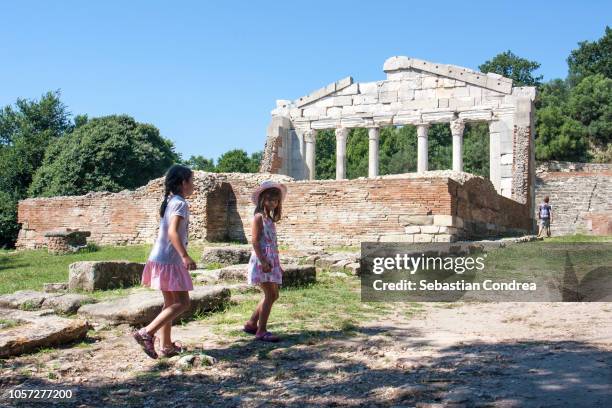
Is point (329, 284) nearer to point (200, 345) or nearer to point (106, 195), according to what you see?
point (200, 345)

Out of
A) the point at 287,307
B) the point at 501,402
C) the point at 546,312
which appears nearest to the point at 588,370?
the point at 501,402

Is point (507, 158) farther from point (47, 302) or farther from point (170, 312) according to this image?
point (170, 312)

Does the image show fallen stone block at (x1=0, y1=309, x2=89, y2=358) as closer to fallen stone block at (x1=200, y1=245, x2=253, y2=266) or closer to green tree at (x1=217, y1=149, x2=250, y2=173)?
fallen stone block at (x1=200, y1=245, x2=253, y2=266)

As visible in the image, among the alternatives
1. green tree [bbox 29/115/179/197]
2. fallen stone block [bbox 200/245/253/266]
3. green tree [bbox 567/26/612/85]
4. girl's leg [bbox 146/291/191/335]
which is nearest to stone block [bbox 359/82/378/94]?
green tree [bbox 29/115/179/197]

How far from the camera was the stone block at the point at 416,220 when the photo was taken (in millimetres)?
14344

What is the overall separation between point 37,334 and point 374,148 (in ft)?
81.5

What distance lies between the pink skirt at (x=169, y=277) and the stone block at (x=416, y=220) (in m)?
9.87

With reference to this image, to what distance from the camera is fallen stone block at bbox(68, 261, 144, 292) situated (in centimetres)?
899

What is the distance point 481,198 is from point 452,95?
38.7 ft

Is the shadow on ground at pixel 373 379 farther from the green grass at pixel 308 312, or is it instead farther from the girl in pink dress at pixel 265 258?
the green grass at pixel 308 312

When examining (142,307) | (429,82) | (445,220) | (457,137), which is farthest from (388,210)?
(429,82)

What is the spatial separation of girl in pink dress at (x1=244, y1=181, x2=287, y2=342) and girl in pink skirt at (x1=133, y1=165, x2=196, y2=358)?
762mm

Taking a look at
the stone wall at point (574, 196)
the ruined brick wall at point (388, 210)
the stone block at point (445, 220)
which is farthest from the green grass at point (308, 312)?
the stone wall at point (574, 196)

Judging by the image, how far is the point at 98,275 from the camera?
902 centimetres
